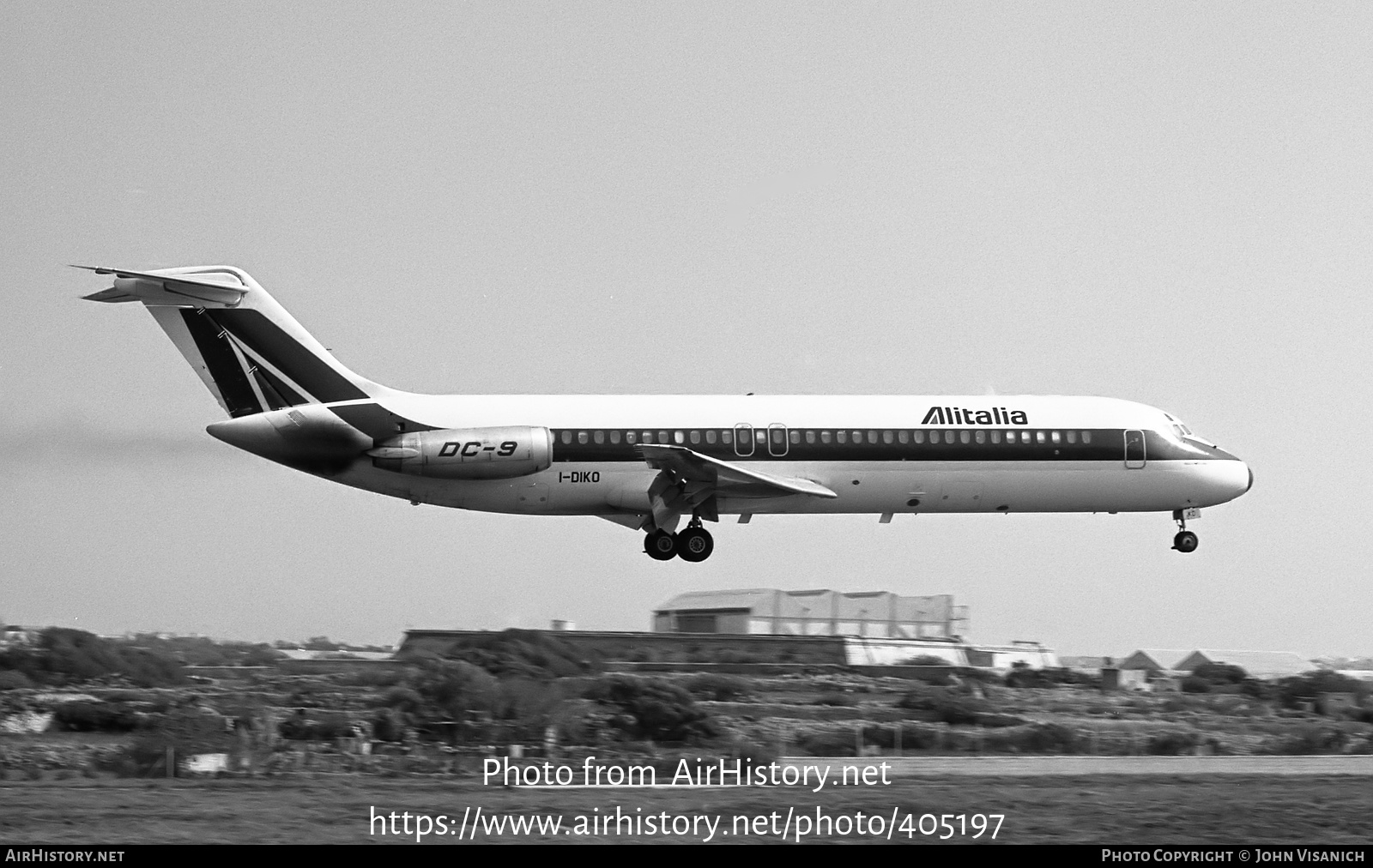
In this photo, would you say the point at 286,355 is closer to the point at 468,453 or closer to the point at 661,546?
the point at 468,453

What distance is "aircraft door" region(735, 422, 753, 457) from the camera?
1254 inches

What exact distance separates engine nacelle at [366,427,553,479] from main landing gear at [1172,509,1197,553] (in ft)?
46.4

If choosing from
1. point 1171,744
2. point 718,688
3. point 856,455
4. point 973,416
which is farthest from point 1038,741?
point 973,416

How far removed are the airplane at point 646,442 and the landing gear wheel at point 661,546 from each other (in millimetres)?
39

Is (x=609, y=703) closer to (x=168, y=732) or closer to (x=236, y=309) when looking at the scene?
(x=168, y=732)

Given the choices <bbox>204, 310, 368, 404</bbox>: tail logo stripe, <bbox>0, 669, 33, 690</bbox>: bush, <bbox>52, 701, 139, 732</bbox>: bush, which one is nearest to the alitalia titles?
<bbox>204, 310, 368, 404</bbox>: tail logo stripe

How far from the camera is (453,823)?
16547 mm

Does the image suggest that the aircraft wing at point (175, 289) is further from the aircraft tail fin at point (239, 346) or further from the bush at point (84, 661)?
the bush at point (84, 661)

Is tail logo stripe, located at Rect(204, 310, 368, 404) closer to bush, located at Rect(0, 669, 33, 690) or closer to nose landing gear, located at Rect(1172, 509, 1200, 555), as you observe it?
bush, located at Rect(0, 669, 33, 690)

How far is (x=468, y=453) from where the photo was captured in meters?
30.5

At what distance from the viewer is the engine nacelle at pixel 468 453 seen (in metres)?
30.3

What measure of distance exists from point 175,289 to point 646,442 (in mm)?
9395

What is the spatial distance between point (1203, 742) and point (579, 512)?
12570mm

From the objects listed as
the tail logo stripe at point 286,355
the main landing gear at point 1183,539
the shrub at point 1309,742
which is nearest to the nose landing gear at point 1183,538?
the main landing gear at point 1183,539
